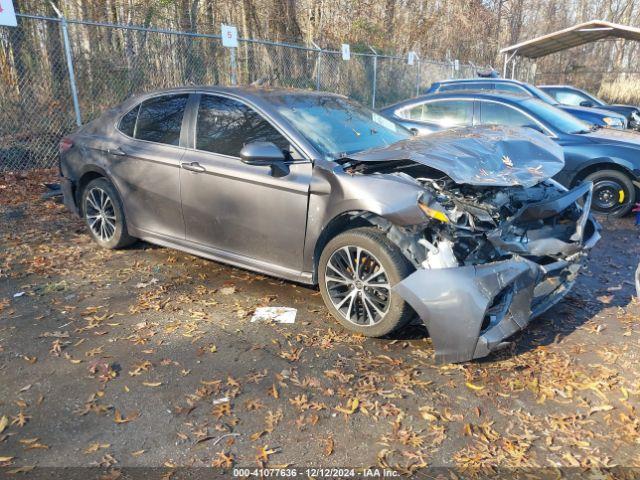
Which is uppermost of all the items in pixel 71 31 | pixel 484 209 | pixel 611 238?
pixel 71 31

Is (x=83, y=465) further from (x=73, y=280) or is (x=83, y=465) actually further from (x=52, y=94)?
(x=52, y=94)

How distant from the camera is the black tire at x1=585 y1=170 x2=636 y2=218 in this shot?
22.2ft

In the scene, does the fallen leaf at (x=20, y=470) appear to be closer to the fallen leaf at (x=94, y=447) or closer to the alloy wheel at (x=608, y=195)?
the fallen leaf at (x=94, y=447)

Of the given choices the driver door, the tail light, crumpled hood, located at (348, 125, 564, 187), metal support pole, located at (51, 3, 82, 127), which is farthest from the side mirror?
metal support pole, located at (51, 3, 82, 127)

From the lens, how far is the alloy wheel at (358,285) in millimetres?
3547

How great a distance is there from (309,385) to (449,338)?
3.02 ft

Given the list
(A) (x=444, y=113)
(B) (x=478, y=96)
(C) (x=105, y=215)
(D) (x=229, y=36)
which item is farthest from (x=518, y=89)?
(C) (x=105, y=215)

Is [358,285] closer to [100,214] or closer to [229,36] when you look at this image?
[100,214]

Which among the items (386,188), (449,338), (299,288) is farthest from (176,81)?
(449,338)

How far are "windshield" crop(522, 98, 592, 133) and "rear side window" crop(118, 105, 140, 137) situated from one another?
18.0ft

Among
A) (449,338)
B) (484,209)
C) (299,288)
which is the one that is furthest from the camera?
(299,288)

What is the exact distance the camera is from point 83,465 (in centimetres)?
251

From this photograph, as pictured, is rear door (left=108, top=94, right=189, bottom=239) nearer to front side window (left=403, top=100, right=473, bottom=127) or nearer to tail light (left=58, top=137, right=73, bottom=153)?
tail light (left=58, top=137, right=73, bottom=153)

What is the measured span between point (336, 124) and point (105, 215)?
2747mm
